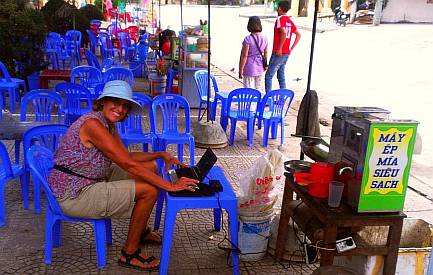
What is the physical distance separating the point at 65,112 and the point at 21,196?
1.74 metres

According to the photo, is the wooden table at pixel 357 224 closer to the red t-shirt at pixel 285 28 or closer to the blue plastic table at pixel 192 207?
the blue plastic table at pixel 192 207

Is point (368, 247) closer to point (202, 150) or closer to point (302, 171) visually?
point (302, 171)

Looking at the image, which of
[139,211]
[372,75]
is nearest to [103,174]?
[139,211]

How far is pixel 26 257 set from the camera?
3.60m

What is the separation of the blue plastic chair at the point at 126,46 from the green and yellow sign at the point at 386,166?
11.5m

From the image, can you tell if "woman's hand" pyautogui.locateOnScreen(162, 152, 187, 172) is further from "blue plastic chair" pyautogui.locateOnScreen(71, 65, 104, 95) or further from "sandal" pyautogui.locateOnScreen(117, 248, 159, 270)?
"blue plastic chair" pyautogui.locateOnScreen(71, 65, 104, 95)

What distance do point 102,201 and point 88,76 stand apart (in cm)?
481

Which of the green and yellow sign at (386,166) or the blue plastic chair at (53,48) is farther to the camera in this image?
the blue plastic chair at (53,48)

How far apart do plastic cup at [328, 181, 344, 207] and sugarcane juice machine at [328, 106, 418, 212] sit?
0.22 ft

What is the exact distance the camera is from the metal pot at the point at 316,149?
347 cm

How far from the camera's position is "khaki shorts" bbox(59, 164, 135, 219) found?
3.28 meters

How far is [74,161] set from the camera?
130 inches

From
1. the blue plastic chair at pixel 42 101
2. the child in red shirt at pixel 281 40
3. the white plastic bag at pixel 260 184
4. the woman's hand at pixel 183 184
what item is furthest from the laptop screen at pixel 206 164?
the child in red shirt at pixel 281 40

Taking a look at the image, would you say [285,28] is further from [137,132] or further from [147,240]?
[147,240]
